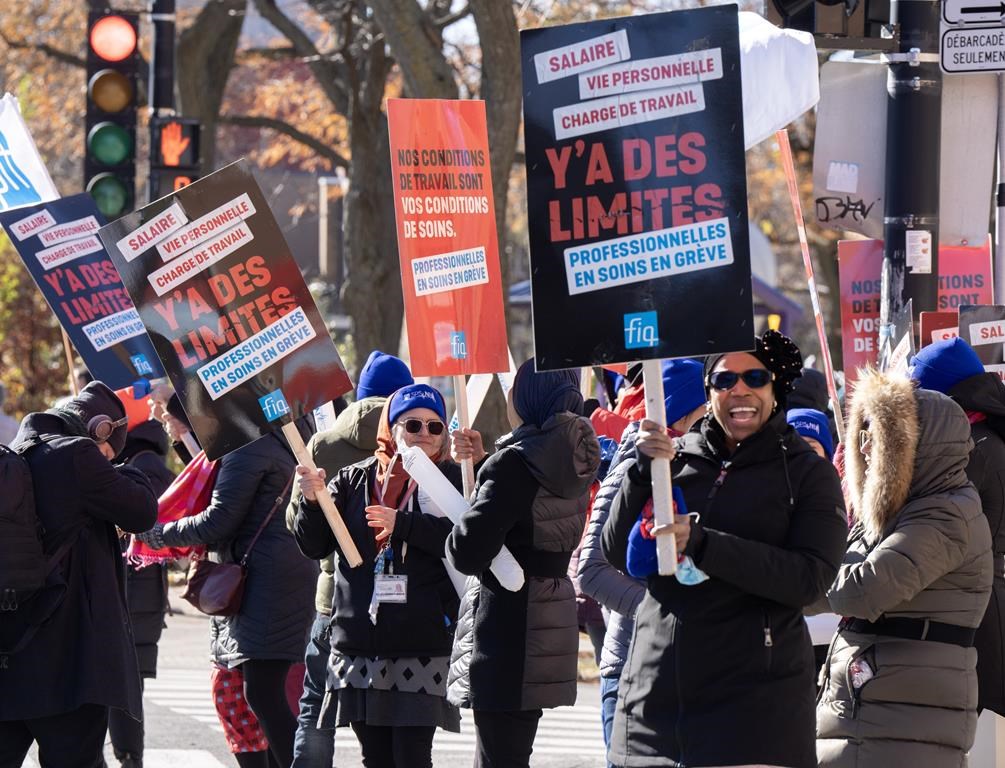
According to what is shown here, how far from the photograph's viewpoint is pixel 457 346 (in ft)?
24.5

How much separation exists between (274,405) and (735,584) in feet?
8.02

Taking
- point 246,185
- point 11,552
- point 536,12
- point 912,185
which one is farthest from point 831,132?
point 536,12

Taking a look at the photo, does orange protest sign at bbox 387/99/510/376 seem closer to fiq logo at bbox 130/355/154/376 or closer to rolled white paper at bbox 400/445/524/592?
rolled white paper at bbox 400/445/524/592

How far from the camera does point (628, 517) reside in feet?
16.6

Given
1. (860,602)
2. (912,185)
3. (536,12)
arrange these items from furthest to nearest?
1. (536,12)
2. (912,185)
3. (860,602)

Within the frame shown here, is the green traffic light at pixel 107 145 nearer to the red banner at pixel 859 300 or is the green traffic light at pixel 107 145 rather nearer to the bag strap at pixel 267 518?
the bag strap at pixel 267 518

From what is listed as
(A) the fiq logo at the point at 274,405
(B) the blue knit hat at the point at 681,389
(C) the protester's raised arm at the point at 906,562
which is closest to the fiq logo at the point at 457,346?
(A) the fiq logo at the point at 274,405

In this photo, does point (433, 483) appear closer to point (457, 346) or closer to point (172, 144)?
point (457, 346)

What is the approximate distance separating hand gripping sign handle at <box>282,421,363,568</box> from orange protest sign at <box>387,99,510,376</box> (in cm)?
85

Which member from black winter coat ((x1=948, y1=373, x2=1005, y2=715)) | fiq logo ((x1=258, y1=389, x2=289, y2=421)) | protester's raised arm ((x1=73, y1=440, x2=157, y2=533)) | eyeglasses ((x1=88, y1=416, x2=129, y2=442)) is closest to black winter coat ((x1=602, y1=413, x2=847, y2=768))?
black winter coat ((x1=948, y1=373, x2=1005, y2=715))

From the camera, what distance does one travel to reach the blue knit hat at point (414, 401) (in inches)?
266

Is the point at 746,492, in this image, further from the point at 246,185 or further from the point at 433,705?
the point at 246,185

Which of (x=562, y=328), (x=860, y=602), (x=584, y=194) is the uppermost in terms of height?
(x=584, y=194)

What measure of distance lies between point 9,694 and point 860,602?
10.0 ft
